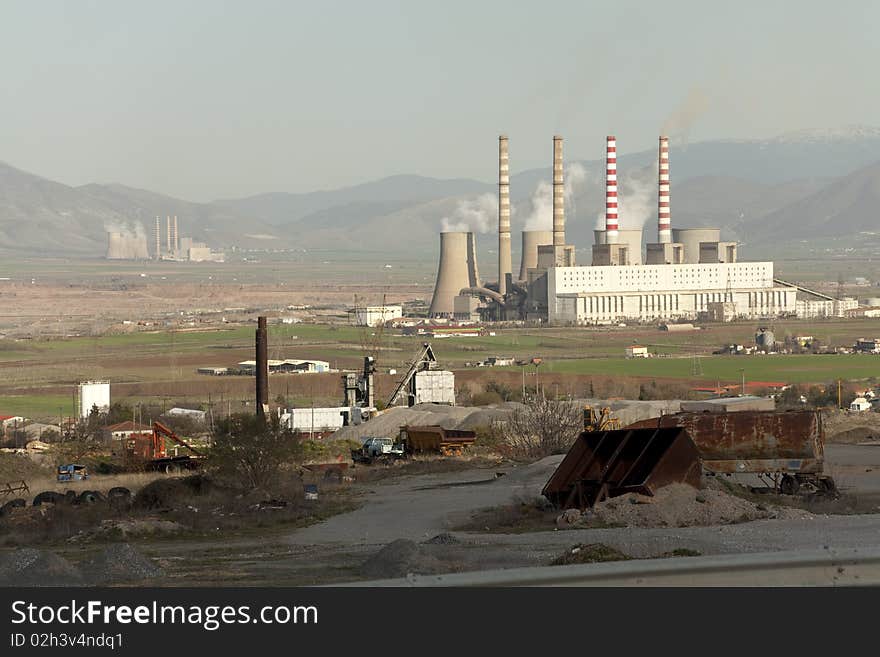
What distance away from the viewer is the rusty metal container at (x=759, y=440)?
67.4ft

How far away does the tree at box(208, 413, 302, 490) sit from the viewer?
81.5 feet

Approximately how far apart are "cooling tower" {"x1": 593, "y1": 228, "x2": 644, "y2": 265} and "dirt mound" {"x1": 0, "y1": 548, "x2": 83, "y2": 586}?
92330 mm

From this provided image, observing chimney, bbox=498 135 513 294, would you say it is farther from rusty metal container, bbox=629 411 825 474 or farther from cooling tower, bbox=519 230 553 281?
rusty metal container, bbox=629 411 825 474

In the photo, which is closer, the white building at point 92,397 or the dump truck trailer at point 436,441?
the dump truck trailer at point 436,441

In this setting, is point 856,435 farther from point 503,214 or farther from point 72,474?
point 503,214

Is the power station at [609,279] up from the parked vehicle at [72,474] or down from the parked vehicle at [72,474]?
up

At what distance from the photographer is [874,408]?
141 feet

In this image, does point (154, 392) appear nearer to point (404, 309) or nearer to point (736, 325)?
point (736, 325)

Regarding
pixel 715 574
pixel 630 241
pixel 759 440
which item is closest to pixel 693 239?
pixel 630 241

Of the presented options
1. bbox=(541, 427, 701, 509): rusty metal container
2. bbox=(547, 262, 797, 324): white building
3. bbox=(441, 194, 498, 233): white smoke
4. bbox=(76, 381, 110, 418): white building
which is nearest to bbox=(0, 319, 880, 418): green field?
bbox=(76, 381, 110, 418): white building

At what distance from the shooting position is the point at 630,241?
106 meters

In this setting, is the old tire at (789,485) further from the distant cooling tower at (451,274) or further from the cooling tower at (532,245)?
the distant cooling tower at (451,274)

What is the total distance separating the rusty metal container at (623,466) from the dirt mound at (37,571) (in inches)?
292

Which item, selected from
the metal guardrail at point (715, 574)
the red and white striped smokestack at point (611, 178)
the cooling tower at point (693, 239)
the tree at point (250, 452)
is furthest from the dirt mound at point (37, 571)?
the cooling tower at point (693, 239)
